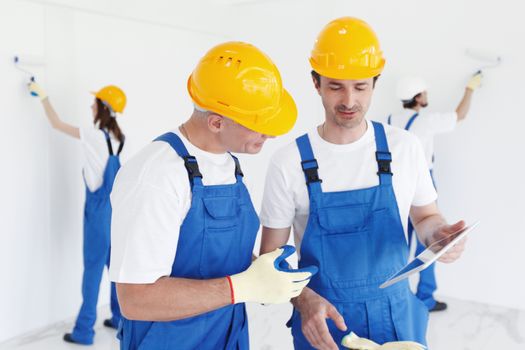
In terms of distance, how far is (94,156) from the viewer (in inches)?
145

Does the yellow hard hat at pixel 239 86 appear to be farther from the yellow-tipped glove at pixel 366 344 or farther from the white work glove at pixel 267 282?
the yellow-tipped glove at pixel 366 344

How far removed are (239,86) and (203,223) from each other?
0.36 m

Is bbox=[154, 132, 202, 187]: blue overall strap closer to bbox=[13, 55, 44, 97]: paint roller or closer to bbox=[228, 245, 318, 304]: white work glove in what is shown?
bbox=[228, 245, 318, 304]: white work glove

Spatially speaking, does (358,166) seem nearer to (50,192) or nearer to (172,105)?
(50,192)

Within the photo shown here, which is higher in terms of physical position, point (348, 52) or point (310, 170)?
point (348, 52)

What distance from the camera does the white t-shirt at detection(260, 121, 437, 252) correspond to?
1792 mm

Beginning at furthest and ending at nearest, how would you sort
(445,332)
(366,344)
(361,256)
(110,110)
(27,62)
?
(445,332)
(110,110)
(27,62)
(361,256)
(366,344)

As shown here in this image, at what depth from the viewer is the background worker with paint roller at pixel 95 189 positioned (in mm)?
3656

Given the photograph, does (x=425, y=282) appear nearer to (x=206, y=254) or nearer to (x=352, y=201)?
(x=352, y=201)

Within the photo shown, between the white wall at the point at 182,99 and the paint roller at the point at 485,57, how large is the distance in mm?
59

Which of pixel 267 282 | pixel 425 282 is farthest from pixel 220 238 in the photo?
pixel 425 282

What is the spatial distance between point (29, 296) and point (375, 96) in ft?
10.2

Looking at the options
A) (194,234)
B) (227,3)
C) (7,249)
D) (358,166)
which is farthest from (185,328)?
(227,3)

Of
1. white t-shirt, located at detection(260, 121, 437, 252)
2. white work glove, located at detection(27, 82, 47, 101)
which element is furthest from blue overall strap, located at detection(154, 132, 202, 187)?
white work glove, located at detection(27, 82, 47, 101)
